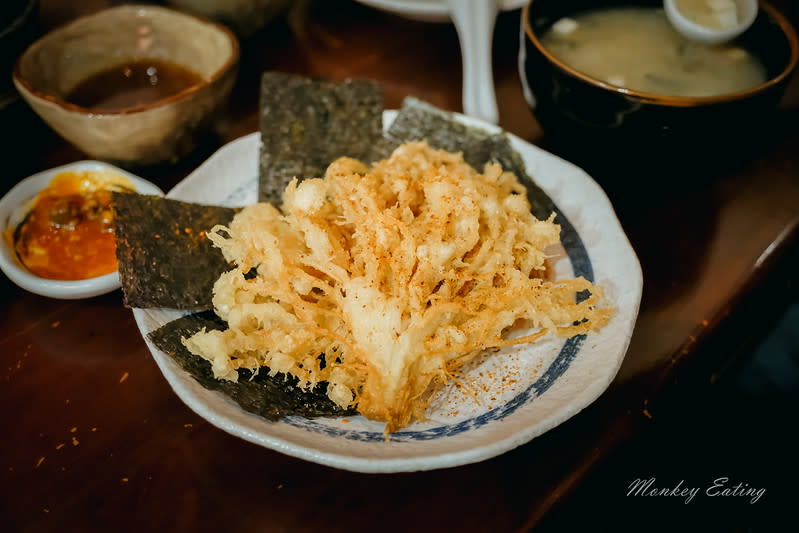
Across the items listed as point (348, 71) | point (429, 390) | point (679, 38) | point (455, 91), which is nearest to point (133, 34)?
point (348, 71)

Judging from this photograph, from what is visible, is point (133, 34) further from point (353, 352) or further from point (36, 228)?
point (353, 352)

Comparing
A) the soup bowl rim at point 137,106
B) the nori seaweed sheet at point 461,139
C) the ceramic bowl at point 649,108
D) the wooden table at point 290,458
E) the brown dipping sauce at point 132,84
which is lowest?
the wooden table at point 290,458

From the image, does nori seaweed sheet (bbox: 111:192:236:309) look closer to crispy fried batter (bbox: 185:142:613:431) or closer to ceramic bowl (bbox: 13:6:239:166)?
crispy fried batter (bbox: 185:142:613:431)

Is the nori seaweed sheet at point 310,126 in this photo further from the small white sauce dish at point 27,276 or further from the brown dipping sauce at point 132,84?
the small white sauce dish at point 27,276

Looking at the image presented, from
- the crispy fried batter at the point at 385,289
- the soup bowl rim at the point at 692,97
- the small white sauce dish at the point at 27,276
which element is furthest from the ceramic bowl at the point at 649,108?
the small white sauce dish at the point at 27,276

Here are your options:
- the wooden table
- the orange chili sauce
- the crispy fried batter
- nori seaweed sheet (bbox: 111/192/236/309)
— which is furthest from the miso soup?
the orange chili sauce

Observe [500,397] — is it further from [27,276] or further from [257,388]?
[27,276]
